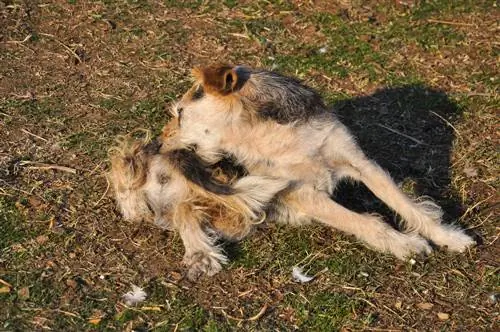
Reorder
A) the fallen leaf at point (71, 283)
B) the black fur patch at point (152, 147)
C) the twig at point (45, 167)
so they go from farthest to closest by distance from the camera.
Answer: the twig at point (45, 167), the black fur patch at point (152, 147), the fallen leaf at point (71, 283)

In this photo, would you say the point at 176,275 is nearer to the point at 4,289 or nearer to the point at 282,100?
the point at 4,289

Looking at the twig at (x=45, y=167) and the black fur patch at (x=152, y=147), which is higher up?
the black fur patch at (x=152, y=147)

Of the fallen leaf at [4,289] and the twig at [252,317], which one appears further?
the fallen leaf at [4,289]

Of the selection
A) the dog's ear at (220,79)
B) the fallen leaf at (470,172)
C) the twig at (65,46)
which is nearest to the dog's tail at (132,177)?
the dog's ear at (220,79)

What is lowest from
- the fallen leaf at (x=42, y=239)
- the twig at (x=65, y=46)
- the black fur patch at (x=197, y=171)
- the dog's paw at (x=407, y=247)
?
the twig at (x=65, y=46)

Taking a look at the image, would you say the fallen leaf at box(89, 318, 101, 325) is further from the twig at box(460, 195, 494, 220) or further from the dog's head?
the twig at box(460, 195, 494, 220)

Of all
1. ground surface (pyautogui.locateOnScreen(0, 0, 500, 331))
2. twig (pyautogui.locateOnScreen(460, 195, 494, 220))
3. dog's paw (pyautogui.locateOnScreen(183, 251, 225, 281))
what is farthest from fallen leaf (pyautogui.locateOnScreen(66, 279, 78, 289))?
twig (pyautogui.locateOnScreen(460, 195, 494, 220))

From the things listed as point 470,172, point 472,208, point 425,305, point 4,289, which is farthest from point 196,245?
point 470,172

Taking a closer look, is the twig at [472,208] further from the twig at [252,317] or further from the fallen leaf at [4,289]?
the fallen leaf at [4,289]
